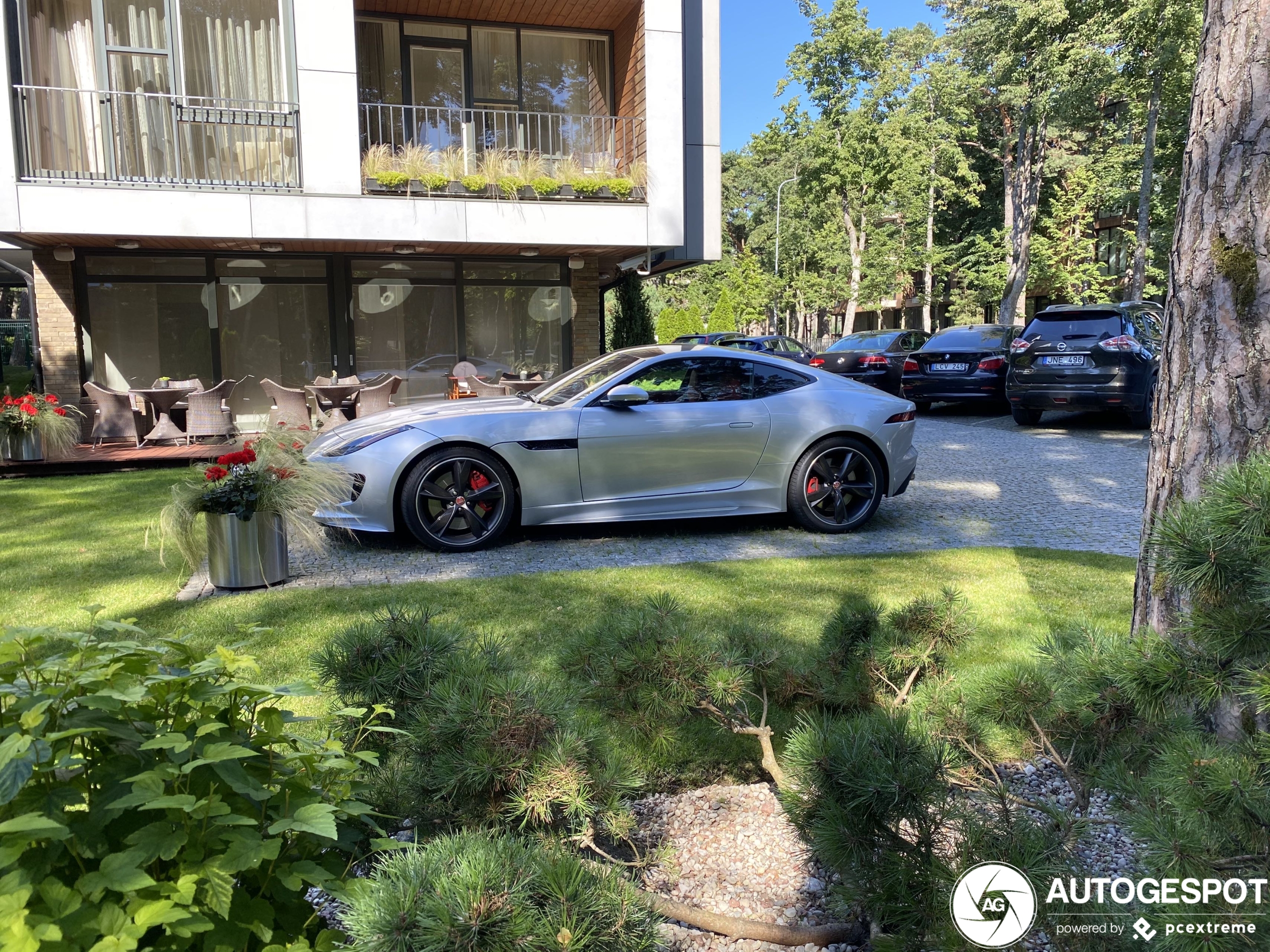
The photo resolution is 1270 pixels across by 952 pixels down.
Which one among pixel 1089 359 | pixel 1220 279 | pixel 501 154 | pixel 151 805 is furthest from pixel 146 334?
pixel 1220 279

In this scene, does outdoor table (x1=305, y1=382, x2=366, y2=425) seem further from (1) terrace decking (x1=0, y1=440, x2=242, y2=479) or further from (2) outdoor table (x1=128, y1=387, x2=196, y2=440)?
(2) outdoor table (x1=128, y1=387, x2=196, y2=440)

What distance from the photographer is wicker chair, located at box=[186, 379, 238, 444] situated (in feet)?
41.5

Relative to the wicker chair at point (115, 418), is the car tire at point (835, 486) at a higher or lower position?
lower

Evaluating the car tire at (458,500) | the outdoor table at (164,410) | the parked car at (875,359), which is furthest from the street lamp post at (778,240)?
the car tire at (458,500)

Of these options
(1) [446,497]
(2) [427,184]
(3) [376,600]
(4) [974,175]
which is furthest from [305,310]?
(4) [974,175]

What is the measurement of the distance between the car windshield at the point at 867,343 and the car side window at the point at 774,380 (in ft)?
45.2

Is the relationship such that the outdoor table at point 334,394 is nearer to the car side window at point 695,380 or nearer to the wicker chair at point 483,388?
the wicker chair at point 483,388

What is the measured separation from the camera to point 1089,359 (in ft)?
46.1

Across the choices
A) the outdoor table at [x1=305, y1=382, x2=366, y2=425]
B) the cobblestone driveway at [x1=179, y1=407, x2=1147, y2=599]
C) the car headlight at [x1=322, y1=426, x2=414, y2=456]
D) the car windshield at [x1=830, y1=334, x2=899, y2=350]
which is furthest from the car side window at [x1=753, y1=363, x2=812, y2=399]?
the car windshield at [x1=830, y1=334, x2=899, y2=350]

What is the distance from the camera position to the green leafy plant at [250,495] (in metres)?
6.00

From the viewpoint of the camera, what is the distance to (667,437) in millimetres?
7371

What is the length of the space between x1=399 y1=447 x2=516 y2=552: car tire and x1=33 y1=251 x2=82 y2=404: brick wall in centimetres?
1031

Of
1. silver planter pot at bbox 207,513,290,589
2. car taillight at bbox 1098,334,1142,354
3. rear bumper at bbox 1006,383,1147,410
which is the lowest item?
silver planter pot at bbox 207,513,290,589

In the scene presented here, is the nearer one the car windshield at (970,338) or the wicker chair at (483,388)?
the wicker chair at (483,388)
